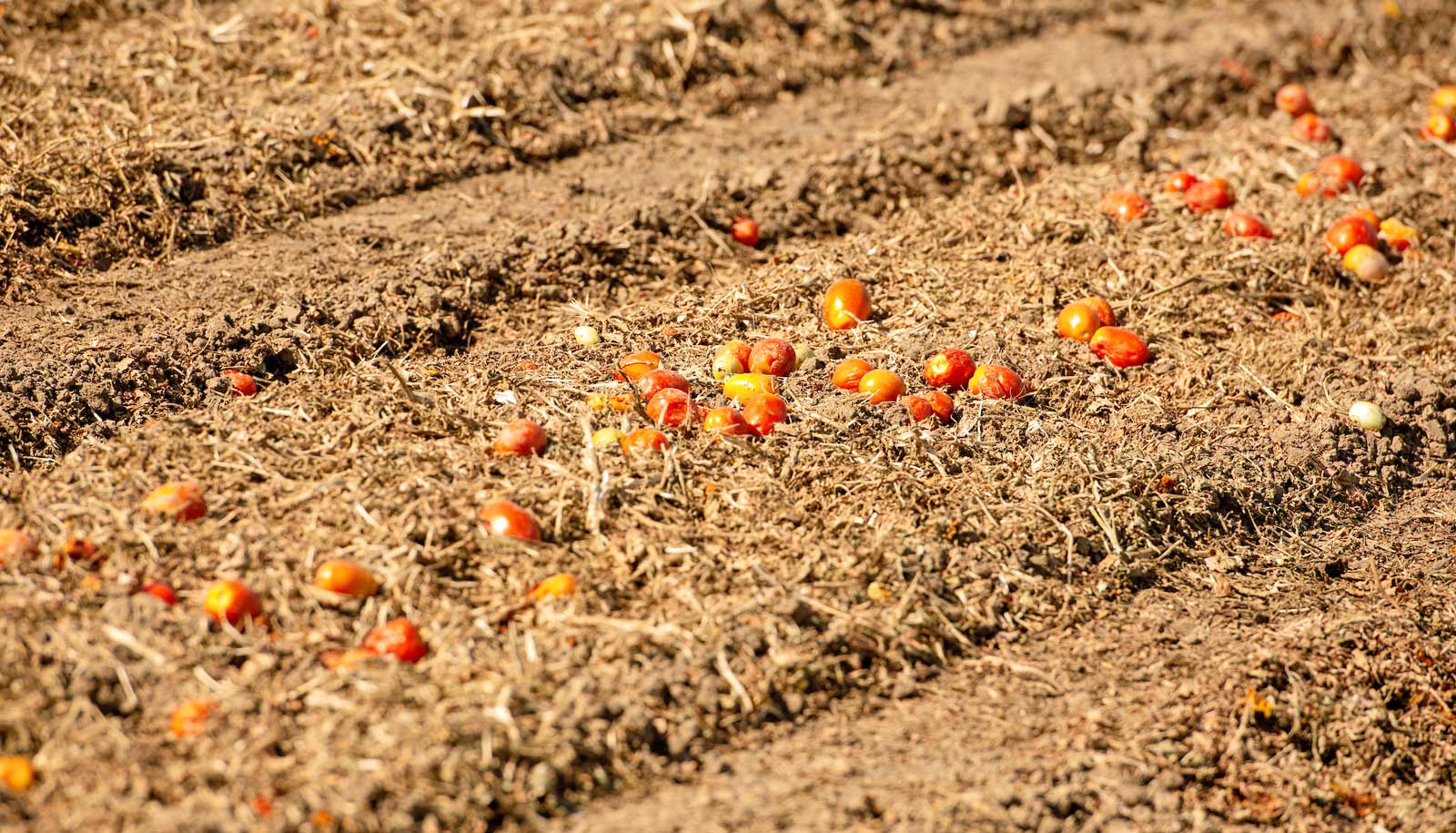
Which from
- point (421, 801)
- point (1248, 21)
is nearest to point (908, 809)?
point (421, 801)

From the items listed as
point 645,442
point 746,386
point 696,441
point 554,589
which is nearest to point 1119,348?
point 746,386

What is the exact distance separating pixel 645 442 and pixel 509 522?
64 centimetres

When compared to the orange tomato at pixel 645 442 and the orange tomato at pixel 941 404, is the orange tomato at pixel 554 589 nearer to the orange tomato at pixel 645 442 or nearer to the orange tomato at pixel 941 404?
the orange tomato at pixel 645 442

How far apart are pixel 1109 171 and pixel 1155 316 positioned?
1646mm

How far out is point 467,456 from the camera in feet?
14.0

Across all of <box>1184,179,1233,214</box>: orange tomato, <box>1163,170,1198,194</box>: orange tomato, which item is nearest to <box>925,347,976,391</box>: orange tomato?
<box>1184,179,1233,214</box>: orange tomato

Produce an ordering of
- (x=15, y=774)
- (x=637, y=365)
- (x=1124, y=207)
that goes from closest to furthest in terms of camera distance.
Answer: (x=15, y=774), (x=637, y=365), (x=1124, y=207)

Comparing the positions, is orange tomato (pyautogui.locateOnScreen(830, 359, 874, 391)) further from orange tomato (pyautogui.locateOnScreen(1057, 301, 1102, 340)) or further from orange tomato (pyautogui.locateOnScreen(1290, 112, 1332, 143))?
orange tomato (pyautogui.locateOnScreen(1290, 112, 1332, 143))

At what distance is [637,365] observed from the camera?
492 centimetres

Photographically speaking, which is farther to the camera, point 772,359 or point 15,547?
point 772,359

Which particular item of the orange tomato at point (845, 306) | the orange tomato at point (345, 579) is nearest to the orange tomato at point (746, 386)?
the orange tomato at point (845, 306)

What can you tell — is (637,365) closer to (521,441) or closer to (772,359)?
(772,359)

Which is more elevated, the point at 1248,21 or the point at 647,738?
the point at 1248,21

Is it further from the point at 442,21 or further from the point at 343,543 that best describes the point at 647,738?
the point at 442,21
